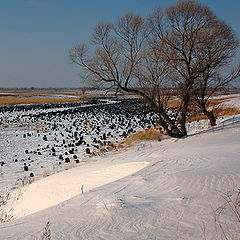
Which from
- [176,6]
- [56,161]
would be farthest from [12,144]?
[176,6]

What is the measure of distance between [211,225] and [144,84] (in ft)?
33.2

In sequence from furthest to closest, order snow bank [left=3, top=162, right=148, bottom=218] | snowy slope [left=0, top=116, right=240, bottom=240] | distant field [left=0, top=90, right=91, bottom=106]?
distant field [left=0, top=90, right=91, bottom=106] → snow bank [left=3, top=162, right=148, bottom=218] → snowy slope [left=0, top=116, right=240, bottom=240]

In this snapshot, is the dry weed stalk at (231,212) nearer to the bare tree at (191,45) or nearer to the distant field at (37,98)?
the bare tree at (191,45)

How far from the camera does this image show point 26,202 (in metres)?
5.68

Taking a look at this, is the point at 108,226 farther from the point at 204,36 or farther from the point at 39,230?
the point at 204,36

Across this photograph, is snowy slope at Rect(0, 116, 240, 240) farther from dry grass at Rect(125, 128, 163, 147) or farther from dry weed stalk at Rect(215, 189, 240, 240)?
dry grass at Rect(125, 128, 163, 147)

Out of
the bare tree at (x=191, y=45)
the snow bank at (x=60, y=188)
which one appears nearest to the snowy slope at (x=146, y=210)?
the snow bank at (x=60, y=188)

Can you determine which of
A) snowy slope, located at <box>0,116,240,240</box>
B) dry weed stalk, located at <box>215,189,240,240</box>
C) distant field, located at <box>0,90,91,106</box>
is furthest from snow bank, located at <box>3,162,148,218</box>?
distant field, located at <box>0,90,91,106</box>

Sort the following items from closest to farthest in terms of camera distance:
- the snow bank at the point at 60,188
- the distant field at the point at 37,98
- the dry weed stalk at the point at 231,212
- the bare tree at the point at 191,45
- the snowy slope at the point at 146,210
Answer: the dry weed stalk at the point at 231,212, the snowy slope at the point at 146,210, the snow bank at the point at 60,188, the bare tree at the point at 191,45, the distant field at the point at 37,98

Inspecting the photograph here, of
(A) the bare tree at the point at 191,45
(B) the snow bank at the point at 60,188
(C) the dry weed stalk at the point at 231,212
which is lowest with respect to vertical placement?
(B) the snow bank at the point at 60,188

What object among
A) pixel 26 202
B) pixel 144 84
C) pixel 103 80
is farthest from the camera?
pixel 103 80

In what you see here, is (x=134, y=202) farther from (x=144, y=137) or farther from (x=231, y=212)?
(x=144, y=137)

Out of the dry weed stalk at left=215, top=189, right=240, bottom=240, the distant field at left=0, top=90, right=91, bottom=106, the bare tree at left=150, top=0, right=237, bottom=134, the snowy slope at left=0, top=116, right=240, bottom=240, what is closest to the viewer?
the dry weed stalk at left=215, top=189, right=240, bottom=240

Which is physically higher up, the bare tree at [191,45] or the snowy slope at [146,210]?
the bare tree at [191,45]
